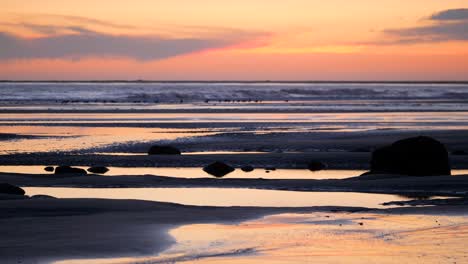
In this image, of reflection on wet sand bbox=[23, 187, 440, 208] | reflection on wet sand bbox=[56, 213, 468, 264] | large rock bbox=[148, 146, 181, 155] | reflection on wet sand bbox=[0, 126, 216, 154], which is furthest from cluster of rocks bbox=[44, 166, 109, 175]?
reflection on wet sand bbox=[56, 213, 468, 264]

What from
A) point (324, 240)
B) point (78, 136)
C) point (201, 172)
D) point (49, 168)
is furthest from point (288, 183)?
point (78, 136)

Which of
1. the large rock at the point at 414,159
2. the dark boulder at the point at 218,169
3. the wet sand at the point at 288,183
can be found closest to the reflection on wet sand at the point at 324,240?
the wet sand at the point at 288,183

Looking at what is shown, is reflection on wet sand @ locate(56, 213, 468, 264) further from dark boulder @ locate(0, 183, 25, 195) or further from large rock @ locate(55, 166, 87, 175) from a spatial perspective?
large rock @ locate(55, 166, 87, 175)

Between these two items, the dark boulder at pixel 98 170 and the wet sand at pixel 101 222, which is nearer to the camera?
the wet sand at pixel 101 222

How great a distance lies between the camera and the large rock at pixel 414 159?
23219mm

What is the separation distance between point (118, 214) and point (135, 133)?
25124 millimetres

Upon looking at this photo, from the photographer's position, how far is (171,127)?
151ft

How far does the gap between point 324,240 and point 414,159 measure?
35.4 ft

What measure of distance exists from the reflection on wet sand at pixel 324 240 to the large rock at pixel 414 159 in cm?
760

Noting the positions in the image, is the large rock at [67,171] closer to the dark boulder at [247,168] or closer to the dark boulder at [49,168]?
the dark boulder at [49,168]

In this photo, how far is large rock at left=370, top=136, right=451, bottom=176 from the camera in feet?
76.2

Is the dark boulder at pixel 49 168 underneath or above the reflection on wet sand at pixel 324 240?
above

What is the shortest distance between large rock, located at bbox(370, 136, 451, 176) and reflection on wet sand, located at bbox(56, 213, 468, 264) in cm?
760

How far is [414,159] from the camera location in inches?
917
